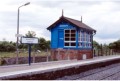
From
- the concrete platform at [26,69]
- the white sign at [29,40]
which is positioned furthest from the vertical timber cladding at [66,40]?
the concrete platform at [26,69]

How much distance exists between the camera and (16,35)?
21812 millimetres

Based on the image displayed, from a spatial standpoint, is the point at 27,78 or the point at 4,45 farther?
the point at 4,45

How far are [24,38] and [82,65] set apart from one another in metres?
4.35

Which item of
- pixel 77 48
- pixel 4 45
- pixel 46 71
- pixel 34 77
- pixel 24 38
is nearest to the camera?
pixel 34 77

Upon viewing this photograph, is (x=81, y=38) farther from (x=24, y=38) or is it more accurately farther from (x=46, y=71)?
(x=46, y=71)

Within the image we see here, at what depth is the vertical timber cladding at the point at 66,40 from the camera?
93.9ft

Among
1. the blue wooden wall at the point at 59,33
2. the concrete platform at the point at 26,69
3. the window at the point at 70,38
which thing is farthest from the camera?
the blue wooden wall at the point at 59,33

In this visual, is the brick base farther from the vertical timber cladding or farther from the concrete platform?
the concrete platform

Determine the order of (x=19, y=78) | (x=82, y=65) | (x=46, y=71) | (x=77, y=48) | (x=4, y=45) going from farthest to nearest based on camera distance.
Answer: (x=4, y=45) → (x=77, y=48) → (x=82, y=65) → (x=46, y=71) → (x=19, y=78)

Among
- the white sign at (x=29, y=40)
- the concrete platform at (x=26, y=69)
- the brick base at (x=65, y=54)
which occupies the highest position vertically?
the white sign at (x=29, y=40)

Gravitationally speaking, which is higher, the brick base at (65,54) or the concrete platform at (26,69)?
the brick base at (65,54)

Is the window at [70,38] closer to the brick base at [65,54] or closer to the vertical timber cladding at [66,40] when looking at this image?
the vertical timber cladding at [66,40]

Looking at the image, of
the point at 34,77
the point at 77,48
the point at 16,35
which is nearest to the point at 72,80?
the point at 34,77

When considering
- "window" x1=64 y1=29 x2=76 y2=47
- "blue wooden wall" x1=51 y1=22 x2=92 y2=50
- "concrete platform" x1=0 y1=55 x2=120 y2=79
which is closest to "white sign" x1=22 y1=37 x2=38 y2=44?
"concrete platform" x1=0 y1=55 x2=120 y2=79
